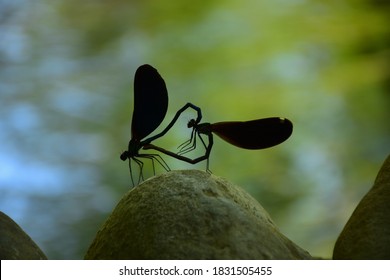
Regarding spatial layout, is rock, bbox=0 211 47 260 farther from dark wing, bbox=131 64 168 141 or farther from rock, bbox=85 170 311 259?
dark wing, bbox=131 64 168 141

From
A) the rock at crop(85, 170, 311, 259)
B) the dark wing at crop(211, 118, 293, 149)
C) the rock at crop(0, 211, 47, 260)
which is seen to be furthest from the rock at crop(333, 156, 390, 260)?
the rock at crop(0, 211, 47, 260)

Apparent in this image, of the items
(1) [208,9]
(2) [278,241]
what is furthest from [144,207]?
(1) [208,9]

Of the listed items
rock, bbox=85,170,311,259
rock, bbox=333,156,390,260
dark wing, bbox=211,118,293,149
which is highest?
dark wing, bbox=211,118,293,149

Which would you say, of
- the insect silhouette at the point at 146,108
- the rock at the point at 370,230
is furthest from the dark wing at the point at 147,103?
the rock at the point at 370,230

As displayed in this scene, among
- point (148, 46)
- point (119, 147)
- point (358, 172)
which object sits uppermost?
point (148, 46)

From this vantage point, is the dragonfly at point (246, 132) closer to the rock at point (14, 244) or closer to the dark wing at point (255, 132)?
the dark wing at point (255, 132)

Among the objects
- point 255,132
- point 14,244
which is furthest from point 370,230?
point 14,244

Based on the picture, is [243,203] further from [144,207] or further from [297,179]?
[297,179]
